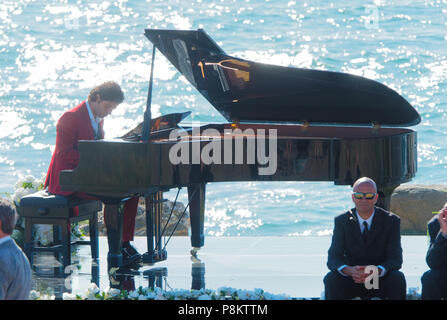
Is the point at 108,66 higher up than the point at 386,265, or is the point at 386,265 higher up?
the point at 108,66

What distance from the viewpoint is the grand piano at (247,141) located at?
5.68 m

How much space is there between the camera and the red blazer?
6164mm

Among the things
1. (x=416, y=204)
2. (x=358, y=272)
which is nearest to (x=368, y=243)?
(x=358, y=272)

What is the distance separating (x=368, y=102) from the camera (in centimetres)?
647

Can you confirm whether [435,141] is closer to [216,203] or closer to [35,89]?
[216,203]

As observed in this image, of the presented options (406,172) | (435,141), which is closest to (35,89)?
(435,141)

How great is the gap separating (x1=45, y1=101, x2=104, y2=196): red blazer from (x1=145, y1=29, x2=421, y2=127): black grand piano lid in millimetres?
805

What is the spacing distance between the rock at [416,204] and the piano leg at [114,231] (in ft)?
18.5

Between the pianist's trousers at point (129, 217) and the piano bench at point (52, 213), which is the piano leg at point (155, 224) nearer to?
the pianist's trousers at point (129, 217)

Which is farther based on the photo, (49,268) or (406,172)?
(49,268)

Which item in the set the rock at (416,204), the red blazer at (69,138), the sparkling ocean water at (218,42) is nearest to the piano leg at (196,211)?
the red blazer at (69,138)

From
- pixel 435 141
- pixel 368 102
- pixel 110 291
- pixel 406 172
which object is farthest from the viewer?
pixel 435 141

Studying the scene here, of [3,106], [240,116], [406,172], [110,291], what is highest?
[3,106]

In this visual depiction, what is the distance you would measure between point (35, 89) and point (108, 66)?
77.8 inches
